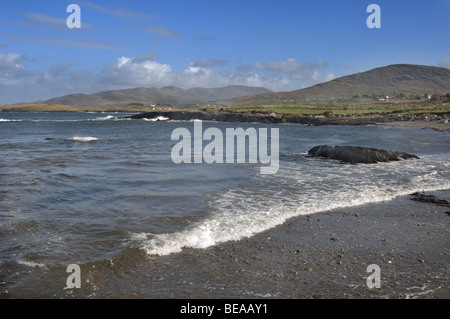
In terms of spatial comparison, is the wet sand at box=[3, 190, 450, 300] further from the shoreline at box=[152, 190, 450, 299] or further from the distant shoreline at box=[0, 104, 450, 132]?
the distant shoreline at box=[0, 104, 450, 132]

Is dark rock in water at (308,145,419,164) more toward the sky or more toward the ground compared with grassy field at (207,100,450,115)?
more toward the ground

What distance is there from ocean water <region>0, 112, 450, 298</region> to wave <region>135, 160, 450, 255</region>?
3 centimetres

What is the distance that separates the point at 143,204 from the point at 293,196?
5319 millimetres

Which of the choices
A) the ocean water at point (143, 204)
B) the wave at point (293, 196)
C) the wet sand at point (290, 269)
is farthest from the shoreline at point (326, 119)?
the wet sand at point (290, 269)

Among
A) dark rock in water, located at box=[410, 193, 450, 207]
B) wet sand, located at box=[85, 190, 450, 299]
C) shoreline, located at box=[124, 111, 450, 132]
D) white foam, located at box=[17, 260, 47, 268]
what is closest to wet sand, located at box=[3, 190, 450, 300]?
wet sand, located at box=[85, 190, 450, 299]

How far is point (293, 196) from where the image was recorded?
13.4m

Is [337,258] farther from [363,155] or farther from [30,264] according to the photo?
[363,155]

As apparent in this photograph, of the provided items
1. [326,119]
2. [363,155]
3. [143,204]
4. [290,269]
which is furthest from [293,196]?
[326,119]

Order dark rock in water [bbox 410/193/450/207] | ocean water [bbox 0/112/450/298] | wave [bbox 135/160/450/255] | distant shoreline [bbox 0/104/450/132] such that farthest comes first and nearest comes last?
distant shoreline [bbox 0/104/450/132], dark rock in water [bbox 410/193/450/207], wave [bbox 135/160/450/255], ocean water [bbox 0/112/450/298]

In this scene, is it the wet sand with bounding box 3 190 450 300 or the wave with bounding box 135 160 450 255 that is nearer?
the wet sand with bounding box 3 190 450 300

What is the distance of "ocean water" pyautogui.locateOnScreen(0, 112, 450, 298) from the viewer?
7.43 metres
